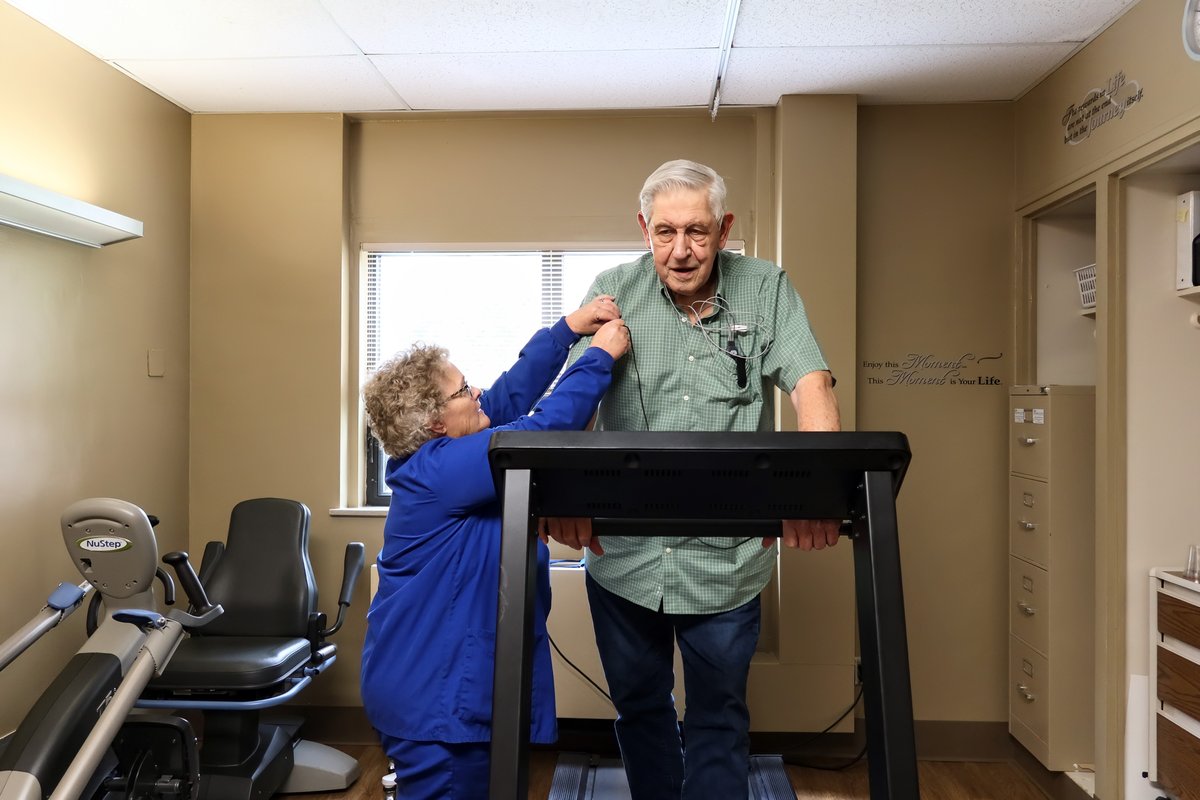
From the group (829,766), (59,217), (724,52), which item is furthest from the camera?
(829,766)

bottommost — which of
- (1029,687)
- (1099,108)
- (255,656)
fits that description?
(1029,687)

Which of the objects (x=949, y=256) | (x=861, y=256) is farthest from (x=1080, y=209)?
(x=861, y=256)

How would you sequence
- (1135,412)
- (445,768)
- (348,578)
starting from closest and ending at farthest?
(445,768)
(1135,412)
(348,578)

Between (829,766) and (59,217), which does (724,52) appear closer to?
(59,217)

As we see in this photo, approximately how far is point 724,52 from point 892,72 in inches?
25.9

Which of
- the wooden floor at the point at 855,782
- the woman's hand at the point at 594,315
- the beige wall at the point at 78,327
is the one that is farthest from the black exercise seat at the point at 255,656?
the woman's hand at the point at 594,315

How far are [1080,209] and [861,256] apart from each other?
790 mm

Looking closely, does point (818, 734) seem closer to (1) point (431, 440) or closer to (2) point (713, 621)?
(2) point (713, 621)

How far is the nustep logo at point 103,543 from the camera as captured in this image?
2199 mm

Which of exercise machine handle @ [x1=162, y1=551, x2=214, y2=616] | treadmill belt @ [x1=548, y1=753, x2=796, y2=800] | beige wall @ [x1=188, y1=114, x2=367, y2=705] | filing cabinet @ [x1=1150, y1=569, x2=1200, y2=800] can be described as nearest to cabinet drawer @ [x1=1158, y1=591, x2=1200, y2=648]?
filing cabinet @ [x1=1150, y1=569, x2=1200, y2=800]

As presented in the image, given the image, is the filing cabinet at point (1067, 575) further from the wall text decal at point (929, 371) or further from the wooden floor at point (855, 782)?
the wall text decal at point (929, 371)

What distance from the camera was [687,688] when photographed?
177 cm

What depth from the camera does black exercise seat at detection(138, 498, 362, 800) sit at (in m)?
2.79

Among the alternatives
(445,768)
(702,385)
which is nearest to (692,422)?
(702,385)
